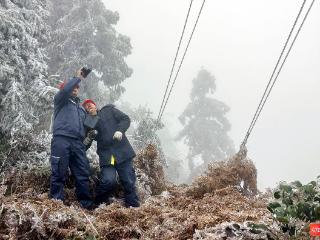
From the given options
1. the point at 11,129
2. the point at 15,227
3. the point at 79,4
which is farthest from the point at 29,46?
the point at 79,4

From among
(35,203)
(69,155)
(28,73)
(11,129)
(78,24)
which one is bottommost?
(35,203)

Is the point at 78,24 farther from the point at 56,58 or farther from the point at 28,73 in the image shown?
the point at 28,73

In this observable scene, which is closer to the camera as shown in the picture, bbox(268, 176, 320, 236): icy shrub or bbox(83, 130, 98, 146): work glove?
bbox(268, 176, 320, 236): icy shrub

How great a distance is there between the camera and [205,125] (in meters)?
43.2

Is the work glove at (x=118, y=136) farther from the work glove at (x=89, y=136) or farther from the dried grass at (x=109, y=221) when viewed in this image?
the dried grass at (x=109, y=221)

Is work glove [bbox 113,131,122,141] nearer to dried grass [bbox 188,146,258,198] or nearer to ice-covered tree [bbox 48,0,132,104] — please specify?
dried grass [bbox 188,146,258,198]

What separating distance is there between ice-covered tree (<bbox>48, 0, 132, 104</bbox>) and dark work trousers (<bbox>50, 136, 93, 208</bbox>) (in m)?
14.7

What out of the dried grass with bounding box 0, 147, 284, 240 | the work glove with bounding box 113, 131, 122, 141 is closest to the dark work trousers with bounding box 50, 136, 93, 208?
the work glove with bounding box 113, 131, 122, 141

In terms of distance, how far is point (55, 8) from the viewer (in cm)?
2573

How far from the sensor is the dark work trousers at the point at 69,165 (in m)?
7.48

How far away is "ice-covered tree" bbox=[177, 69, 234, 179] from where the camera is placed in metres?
42.4

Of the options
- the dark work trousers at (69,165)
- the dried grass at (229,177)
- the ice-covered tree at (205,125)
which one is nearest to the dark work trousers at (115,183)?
the dark work trousers at (69,165)

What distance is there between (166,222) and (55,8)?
892 inches

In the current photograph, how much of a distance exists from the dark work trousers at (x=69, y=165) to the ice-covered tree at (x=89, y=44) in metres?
14.7
